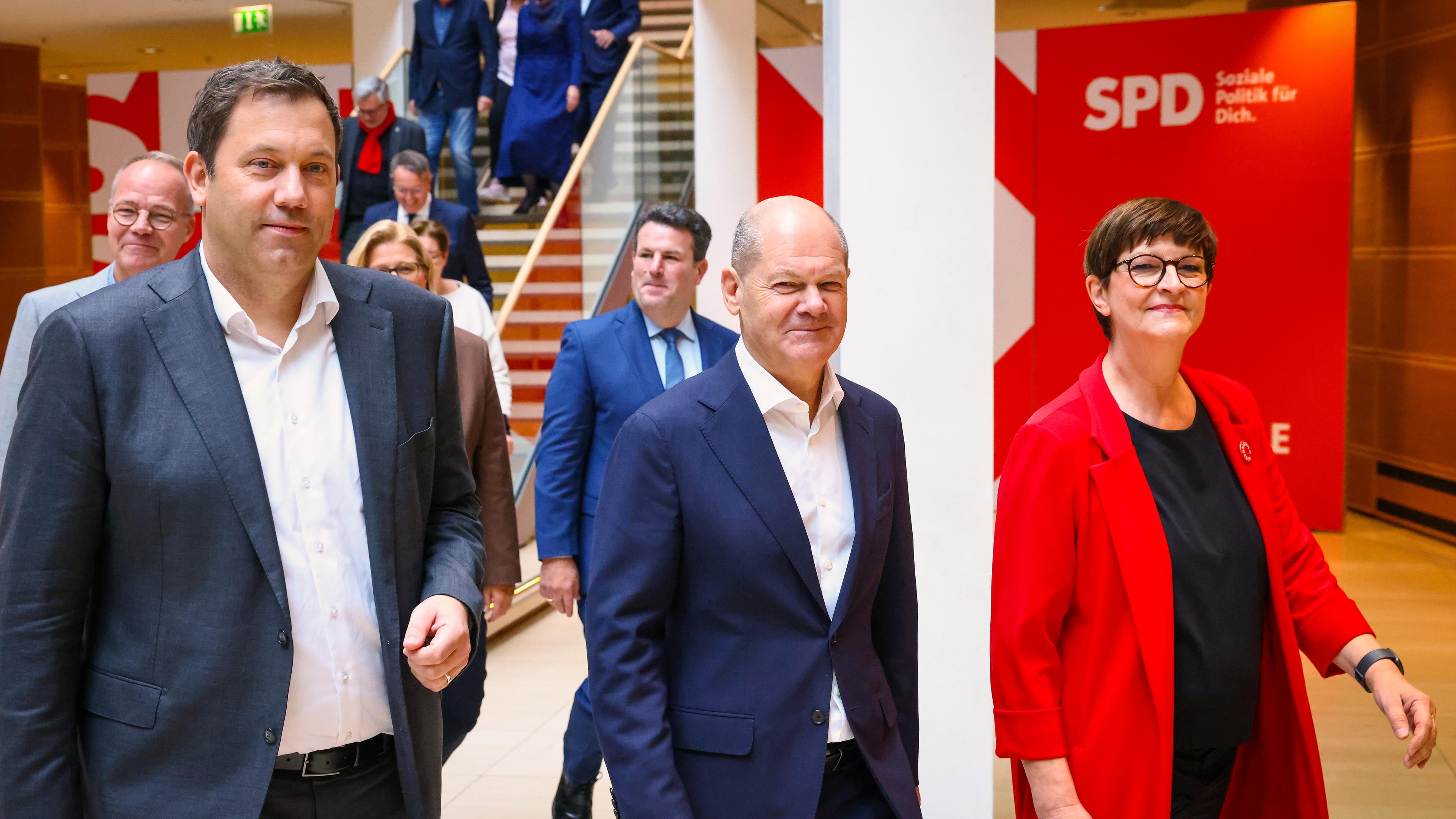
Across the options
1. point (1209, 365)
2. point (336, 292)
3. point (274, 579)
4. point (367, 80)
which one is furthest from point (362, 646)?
point (1209, 365)

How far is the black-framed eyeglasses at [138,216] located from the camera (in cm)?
319

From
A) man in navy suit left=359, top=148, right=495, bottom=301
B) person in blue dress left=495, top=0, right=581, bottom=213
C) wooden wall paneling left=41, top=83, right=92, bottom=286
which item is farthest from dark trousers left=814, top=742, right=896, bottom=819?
wooden wall paneling left=41, top=83, right=92, bottom=286

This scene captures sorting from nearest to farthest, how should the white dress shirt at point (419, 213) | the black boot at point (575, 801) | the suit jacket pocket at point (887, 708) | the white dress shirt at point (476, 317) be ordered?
the suit jacket pocket at point (887, 708) → the black boot at point (575, 801) → the white dress shirt at point (476, 317) → the white dress shirt at point (419, 213)

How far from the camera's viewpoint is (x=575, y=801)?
4.06m

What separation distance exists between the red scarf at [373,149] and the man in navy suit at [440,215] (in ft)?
3.83

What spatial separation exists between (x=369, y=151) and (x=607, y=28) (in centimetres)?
204

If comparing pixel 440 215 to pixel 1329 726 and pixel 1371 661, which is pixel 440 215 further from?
pixel 1371 661

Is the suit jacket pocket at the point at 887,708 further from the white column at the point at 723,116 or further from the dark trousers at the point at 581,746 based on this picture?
the white column at the point at 723,116

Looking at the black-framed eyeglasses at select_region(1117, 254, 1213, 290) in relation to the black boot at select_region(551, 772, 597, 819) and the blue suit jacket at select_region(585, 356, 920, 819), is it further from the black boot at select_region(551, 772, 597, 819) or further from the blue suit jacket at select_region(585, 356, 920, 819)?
the black boot at select_region(551, 772, 597, 819)

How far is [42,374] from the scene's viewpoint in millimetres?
1718

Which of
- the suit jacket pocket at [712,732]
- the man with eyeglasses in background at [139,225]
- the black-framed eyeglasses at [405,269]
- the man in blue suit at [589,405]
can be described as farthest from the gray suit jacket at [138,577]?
the black-framed eyeglasses at [405,269]

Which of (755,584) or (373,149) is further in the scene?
(373,149)

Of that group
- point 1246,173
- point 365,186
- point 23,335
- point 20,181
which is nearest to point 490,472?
point 23,335

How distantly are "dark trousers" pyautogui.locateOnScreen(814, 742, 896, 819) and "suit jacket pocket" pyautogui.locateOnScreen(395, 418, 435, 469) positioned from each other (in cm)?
79
